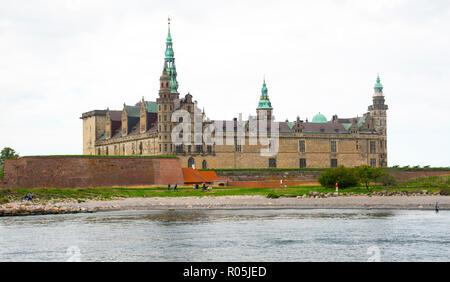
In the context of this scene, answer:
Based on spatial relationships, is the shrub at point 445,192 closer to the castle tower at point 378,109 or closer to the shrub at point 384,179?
the shrub at point 384,179

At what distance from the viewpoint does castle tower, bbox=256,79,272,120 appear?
113m

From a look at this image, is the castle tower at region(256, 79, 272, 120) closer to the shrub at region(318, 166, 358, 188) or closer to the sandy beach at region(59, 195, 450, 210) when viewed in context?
the shrub at region(318, 166, 358, 188)

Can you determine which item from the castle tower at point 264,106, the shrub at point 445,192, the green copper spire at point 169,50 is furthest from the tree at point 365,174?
the castle tower at point 264,106

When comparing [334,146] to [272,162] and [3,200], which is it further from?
[3,200]

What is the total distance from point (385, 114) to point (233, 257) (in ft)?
307

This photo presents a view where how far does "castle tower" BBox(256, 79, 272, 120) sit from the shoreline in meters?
54.1

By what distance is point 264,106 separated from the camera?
374 ft

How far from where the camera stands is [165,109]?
301 ft

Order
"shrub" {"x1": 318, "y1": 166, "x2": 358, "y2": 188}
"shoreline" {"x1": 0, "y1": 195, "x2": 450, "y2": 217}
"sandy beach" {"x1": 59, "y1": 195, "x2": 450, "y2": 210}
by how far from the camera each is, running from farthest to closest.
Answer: "shrub" {"x1": 318, "y1": 166, "x2": 358, "y2": 188} < "sandy beach" {"x1": 59, "y1": 195, "x2": 450, "y2": 210} < "shoreline" {"x1": 0, "y1": 195, "x2": 450, "y2": 217}

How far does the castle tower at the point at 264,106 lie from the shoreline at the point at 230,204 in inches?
2132

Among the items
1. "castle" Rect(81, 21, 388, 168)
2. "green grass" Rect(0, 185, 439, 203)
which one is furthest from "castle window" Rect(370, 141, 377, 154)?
"green grass" Rect(0, 185, 439, 203)

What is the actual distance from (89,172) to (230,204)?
74.2 feet

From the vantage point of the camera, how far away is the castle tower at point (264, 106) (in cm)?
11312
